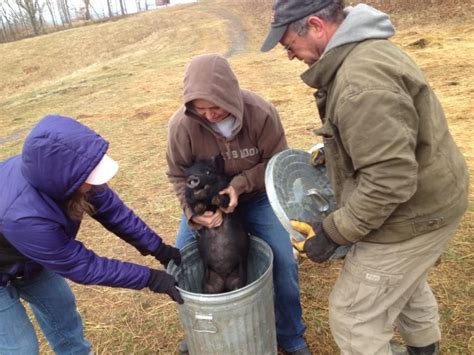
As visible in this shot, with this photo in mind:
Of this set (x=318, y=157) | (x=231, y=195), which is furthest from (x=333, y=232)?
(x=231, y=195)

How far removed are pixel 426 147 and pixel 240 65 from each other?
538 inches

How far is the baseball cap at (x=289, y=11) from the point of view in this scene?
189 cm

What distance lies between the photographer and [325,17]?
1911mm

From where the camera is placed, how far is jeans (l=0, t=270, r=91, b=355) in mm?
2512

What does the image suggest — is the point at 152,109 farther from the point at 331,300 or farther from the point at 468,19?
the point at 468,19

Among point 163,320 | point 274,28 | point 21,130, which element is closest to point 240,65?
point 21,130

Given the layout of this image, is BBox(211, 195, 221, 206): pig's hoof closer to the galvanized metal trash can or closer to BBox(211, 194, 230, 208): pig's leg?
BBox(211, 194, 230, 208): pig's leg

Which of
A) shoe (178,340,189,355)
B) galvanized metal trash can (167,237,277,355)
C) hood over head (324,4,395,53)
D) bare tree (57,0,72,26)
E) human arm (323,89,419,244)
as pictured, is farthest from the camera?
bare tree (57,0,72,26)

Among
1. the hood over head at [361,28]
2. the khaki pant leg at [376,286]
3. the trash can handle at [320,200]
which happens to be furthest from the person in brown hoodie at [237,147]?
the hood over head at [361,28]

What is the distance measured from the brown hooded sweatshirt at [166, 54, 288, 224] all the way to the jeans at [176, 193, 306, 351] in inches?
5.5

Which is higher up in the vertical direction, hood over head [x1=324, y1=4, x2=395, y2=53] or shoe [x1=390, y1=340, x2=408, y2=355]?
hood over head [x1=324, y1=4, x2=395, y2=53]

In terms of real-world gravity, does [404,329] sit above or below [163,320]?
above

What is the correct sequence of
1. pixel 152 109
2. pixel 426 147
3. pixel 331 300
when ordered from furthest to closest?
pixel 152 109
pixel 331 300
pixel 426 147

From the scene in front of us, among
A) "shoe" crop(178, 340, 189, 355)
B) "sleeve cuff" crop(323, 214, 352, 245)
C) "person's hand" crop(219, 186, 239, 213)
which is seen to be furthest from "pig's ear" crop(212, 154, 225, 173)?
"shoe" crop(178, 340, 189, 355)
